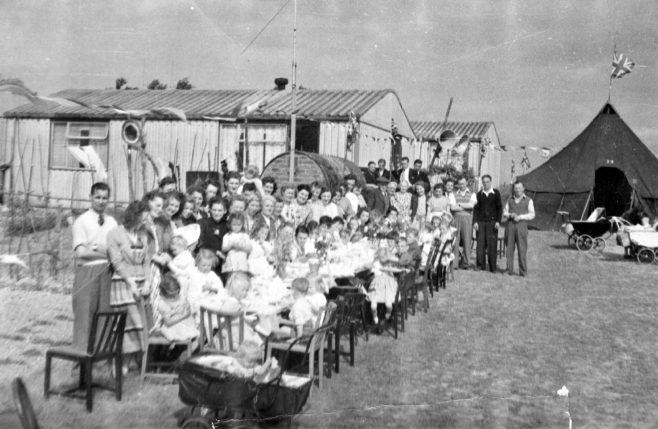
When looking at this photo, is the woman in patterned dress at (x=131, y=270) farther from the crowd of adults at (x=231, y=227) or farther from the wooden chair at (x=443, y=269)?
the wooden chair at (x=443, y=269)

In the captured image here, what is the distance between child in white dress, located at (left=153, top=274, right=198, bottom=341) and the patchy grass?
1.51 feet

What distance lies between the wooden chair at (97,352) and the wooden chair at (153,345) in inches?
14.5

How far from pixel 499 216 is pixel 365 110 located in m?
7.97

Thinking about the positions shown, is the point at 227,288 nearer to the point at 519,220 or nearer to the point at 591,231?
the point at 519,220

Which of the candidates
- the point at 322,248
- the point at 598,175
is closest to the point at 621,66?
the point at 598,175

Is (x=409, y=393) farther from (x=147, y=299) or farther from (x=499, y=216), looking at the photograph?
(x=499, y=216)

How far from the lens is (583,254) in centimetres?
1655

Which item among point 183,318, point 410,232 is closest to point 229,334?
point 183,318

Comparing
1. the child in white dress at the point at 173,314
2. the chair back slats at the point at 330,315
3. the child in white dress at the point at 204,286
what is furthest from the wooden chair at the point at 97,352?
the chair back slats at the point at 330,315

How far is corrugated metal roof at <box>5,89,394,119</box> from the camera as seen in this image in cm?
1972

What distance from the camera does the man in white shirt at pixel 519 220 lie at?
12.3 m

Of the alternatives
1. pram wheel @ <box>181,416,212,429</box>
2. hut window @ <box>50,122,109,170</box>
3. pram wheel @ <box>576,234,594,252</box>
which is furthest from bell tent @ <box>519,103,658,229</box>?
pram wheel @ <box>181,416,212,429</box>

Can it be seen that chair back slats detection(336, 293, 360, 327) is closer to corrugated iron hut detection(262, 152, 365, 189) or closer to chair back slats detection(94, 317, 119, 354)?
chair back slats detection(94, 317, 119, 354)

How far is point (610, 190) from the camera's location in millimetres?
21156
